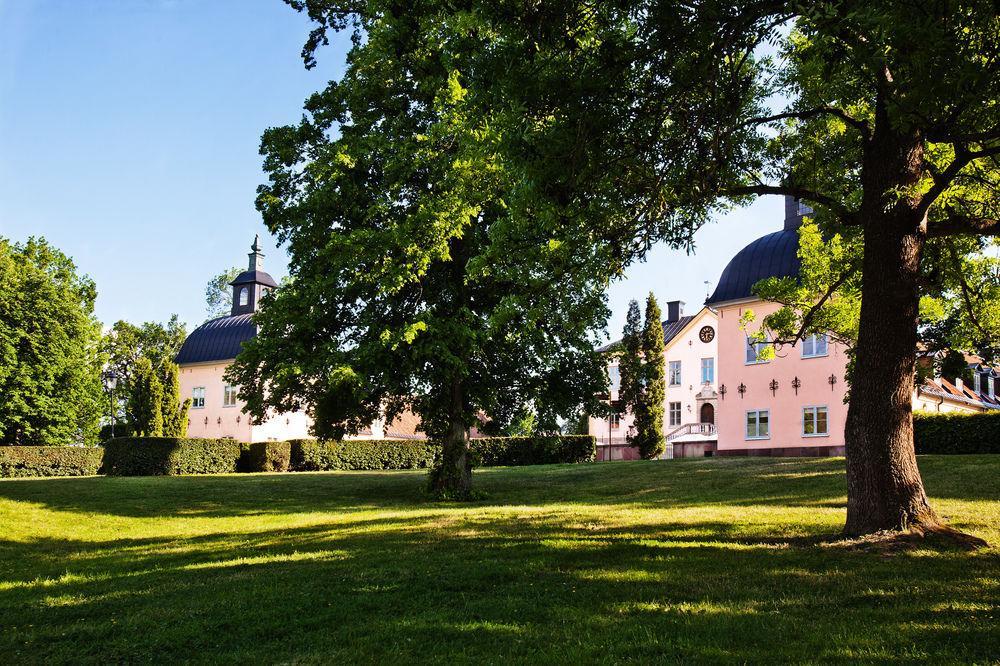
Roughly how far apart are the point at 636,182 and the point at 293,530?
8.61m

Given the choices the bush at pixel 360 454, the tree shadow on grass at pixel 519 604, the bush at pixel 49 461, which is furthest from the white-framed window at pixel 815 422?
the bush at pixel 49 461

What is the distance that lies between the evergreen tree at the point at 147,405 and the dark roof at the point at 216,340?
13.1 metres

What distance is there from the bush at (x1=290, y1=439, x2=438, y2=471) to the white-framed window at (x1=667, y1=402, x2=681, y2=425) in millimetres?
20144

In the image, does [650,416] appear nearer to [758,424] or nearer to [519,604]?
[758,424]

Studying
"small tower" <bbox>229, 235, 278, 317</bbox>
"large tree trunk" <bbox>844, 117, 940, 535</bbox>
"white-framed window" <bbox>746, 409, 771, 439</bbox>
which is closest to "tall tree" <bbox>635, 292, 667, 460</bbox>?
"white-framed window" <bbox>746, 409, 771, 439</bbox>

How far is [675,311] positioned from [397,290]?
1909 inches

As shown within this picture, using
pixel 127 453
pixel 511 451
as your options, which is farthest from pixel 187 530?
pixel 511 451

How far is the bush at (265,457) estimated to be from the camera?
36.1 m

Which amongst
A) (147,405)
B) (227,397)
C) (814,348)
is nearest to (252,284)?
(227,397)

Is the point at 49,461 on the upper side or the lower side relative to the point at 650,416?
lower

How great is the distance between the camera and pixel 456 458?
829 inches

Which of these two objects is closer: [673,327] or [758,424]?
[758,424]

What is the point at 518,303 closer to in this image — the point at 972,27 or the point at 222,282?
the point at 972,27

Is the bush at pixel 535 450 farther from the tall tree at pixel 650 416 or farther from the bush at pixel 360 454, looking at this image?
the tall tree at pixel 650 416
